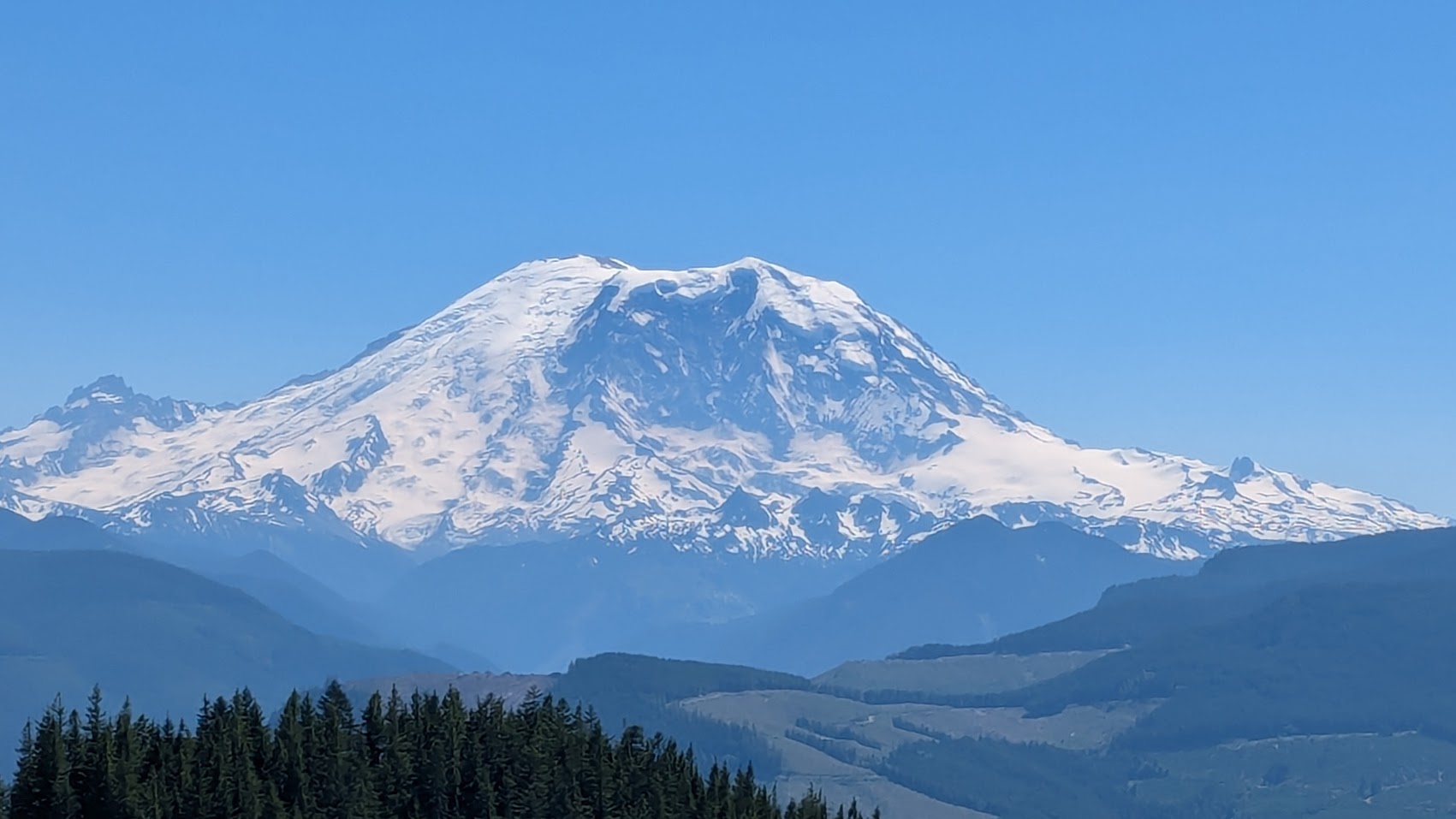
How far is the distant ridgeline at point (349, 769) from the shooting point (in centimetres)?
13425

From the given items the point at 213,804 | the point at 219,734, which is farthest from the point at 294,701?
the point at 213,804

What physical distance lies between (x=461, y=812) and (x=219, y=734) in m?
17.9

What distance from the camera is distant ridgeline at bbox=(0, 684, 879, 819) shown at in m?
134

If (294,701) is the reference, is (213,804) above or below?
below

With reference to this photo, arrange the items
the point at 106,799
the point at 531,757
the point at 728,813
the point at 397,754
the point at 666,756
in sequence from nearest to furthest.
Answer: the point at 106,799 < the point at 397,754 < the point at 531,757 < the point at 728,813 < the point at 666,756

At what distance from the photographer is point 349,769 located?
495ft

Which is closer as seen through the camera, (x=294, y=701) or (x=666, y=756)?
(x=294, y=701)

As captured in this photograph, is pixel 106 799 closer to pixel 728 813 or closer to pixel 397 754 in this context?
pixel 397 754

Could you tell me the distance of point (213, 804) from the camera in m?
139

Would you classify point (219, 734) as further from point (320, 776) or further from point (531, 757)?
point (531, 757)

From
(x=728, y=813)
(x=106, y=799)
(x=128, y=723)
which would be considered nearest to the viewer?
(x=106, y=799)

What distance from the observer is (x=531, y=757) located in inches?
6663

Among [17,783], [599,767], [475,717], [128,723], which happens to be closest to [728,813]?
[599,767]

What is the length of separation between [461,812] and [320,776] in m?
→ 15.0
